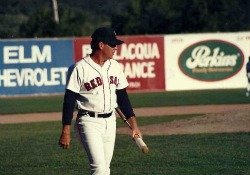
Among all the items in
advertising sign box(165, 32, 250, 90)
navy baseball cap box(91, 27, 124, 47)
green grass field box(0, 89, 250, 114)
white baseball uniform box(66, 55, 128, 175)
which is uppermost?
navy baseball cap box(91, 27, 124, 47)

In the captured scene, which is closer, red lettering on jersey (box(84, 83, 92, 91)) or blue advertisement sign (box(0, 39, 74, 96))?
red lettering on jersey (box(84, 83, 92, 91))

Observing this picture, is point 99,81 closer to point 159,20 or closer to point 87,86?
point 87,86

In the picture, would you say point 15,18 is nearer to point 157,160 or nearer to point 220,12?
point 220,12

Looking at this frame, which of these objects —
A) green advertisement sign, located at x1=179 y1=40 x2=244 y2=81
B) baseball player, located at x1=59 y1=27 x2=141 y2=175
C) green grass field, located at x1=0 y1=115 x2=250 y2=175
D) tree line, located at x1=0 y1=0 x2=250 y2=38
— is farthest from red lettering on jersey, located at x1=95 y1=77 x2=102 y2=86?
tree line, located at x1=0 y1=0 x2=250 y2=38

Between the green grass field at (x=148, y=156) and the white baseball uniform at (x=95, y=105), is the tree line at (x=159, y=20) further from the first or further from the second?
the white baseball uniform at (x=95, y=105)

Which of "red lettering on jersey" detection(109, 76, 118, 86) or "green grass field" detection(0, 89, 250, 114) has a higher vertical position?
"red lettering on jersey" detection(109, 76, 118, 86)

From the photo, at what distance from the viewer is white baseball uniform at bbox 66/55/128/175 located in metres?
→ 8.12

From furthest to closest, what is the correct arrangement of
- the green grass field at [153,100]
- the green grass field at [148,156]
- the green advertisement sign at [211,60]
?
1. the green advertisement sign at [211,60]
2. the green grass field at [153,100]
3. the green grass field at [148,156]

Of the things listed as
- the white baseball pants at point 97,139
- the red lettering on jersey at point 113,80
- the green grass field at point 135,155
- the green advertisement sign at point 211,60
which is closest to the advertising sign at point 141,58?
the green advertisement sign at point 211,60

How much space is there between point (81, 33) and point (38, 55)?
13.3 metres

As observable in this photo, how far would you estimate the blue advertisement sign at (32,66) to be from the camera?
33250 millimetres

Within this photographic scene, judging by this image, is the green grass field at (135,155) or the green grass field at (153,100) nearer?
the green grass field at (135,155)

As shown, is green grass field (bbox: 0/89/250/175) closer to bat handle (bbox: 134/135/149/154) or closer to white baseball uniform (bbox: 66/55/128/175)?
bat handle (bbox: 134/135/149/154)

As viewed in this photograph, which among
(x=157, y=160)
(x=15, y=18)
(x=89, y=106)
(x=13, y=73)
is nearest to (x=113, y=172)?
(x=157, y=160)
